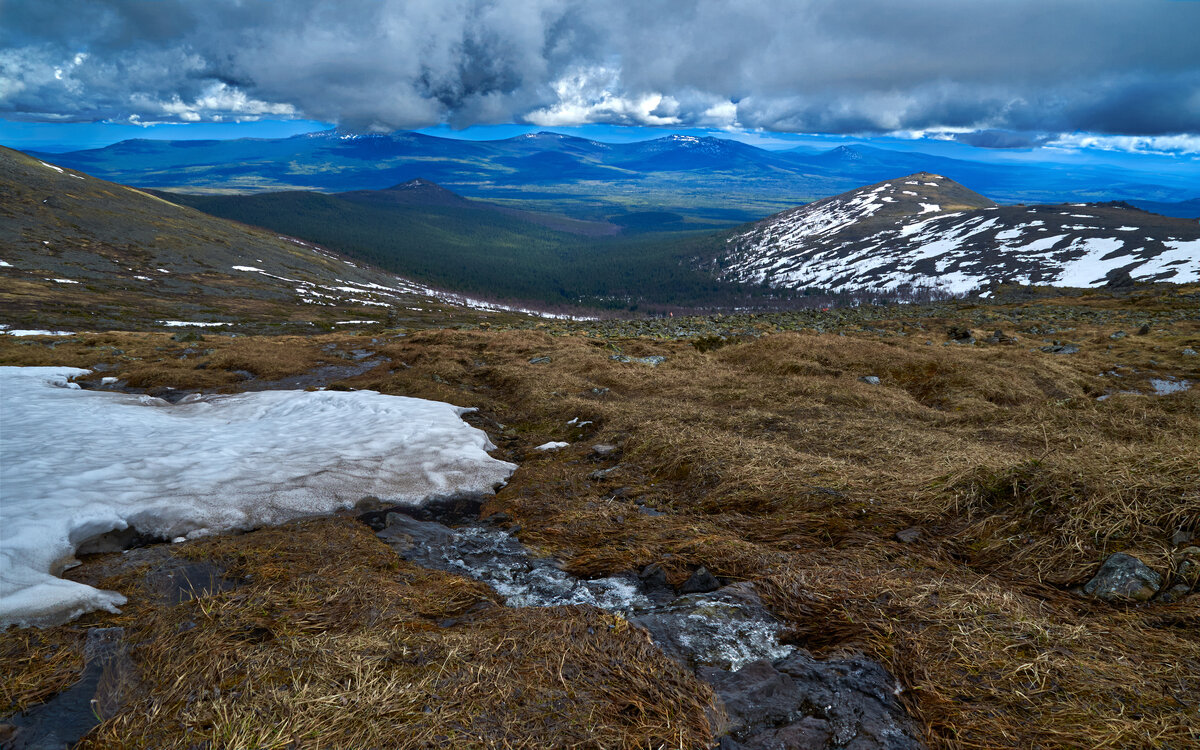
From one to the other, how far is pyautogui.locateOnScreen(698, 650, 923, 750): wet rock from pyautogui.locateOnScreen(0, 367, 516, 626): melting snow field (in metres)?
4.74

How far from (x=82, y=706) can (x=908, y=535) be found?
249 inches

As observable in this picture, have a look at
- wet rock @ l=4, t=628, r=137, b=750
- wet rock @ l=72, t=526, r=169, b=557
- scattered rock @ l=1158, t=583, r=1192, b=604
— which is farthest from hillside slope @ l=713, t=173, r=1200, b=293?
wet rock @ l=4, t=628, r=137, b=750

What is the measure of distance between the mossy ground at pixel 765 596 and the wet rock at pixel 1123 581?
4.4 inches

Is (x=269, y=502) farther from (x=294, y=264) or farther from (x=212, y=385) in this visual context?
(x=294, y=264)

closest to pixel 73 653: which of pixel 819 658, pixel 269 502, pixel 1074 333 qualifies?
pixel 269 502

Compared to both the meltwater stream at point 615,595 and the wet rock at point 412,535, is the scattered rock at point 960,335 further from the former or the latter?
the wet rock at point 412,535

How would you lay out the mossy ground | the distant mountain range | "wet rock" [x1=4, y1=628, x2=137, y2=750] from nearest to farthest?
1. "wet rock" [x1=4, y1=628, x2=137, y2=750]
2. the mossy ground
3. the distant mountain range

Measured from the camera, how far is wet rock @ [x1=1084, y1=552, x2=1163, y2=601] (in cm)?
371

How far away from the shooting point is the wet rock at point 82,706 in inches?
103

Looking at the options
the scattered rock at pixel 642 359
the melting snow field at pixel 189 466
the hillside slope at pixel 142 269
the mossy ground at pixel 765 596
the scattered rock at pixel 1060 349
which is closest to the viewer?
the mossy ground at pixel 765 596

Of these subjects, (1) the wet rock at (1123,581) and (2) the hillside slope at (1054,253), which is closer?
(1) the wet rock at (1123,581)

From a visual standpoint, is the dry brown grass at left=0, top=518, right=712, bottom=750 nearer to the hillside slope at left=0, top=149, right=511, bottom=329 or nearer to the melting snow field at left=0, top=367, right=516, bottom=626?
the melting snow field at left=0, top=367, right=516, bottom=626

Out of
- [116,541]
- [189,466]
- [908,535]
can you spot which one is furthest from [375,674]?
[189,466]

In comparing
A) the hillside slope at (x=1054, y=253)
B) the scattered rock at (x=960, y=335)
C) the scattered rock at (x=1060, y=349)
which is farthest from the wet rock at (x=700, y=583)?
the hillside slope at (x=1054, y=253)
